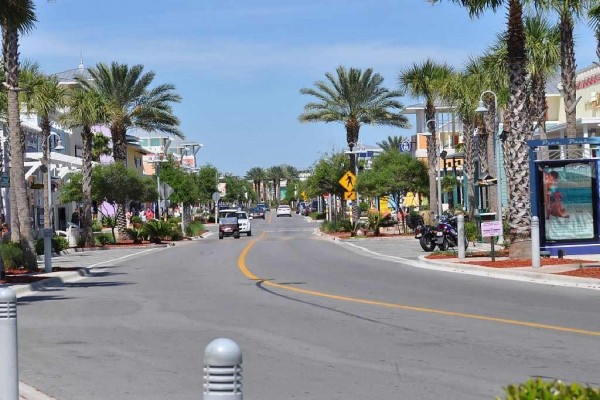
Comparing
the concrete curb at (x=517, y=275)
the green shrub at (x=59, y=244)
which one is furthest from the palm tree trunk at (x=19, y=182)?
the green shrub at (x=59, y=244)

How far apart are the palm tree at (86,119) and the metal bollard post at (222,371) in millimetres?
45930

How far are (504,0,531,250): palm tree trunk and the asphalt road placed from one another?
3.95 m

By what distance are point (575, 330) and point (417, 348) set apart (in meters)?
2.66

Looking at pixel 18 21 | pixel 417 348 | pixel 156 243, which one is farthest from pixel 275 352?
pixel 156 243

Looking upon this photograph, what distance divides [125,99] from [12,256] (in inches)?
1129

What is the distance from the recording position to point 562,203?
26609 mm

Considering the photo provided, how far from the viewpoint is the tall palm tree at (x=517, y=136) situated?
2686cm

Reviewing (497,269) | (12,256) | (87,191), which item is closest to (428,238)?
(497,269)

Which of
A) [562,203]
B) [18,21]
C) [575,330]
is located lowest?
[575,330]

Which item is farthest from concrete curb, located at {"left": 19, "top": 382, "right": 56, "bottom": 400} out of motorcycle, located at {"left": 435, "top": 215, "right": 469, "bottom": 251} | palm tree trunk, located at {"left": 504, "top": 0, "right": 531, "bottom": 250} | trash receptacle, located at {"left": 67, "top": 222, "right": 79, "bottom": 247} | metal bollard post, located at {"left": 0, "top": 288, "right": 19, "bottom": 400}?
trash receptacle, located at {"left": 67, "top": 222, "right": 79, "bottom": 247}

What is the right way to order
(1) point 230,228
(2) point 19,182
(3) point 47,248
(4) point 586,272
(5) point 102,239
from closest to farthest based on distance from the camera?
(4) point 586,272 < (3) point 47,248 < (2) point 19,182 < (5) point 102,239 < (1) point 230,228

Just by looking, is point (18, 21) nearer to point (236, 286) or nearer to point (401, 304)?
point (236, 286)

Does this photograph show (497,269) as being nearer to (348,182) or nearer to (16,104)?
(16,104)

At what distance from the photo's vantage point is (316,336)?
13.3 metres
